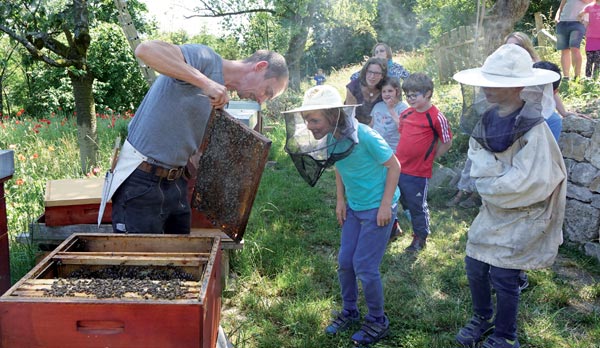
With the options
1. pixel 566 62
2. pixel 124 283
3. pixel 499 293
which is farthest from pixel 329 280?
pixel 566 62

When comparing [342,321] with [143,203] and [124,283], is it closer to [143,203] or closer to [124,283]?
[143,203]

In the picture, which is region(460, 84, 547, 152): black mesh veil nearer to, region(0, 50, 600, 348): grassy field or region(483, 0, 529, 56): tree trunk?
region(0, 50, 600, 348): grassy field

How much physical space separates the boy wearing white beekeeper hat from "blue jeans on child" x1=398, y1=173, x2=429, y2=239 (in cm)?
136

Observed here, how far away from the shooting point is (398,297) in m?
3.22

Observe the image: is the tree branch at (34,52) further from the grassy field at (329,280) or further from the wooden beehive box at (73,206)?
the wooden beehive box at (73,206)

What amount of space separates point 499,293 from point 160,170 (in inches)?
70.2

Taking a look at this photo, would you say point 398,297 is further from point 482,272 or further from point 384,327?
point 482,272

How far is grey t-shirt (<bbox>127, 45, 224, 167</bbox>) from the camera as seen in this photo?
7.37 ft

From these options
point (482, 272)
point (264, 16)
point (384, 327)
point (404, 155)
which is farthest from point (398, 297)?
point (264, 16)

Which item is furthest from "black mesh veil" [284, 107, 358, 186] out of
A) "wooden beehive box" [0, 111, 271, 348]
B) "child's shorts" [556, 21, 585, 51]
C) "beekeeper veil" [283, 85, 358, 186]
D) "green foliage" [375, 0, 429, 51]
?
"green foliage" [375, 0, 429, 51]

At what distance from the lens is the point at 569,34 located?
230 inches

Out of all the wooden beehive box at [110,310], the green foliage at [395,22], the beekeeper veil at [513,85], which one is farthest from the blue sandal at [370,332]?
the green foliage at [395,22]

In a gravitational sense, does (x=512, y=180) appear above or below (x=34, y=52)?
below

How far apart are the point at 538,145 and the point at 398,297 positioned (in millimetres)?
1419
